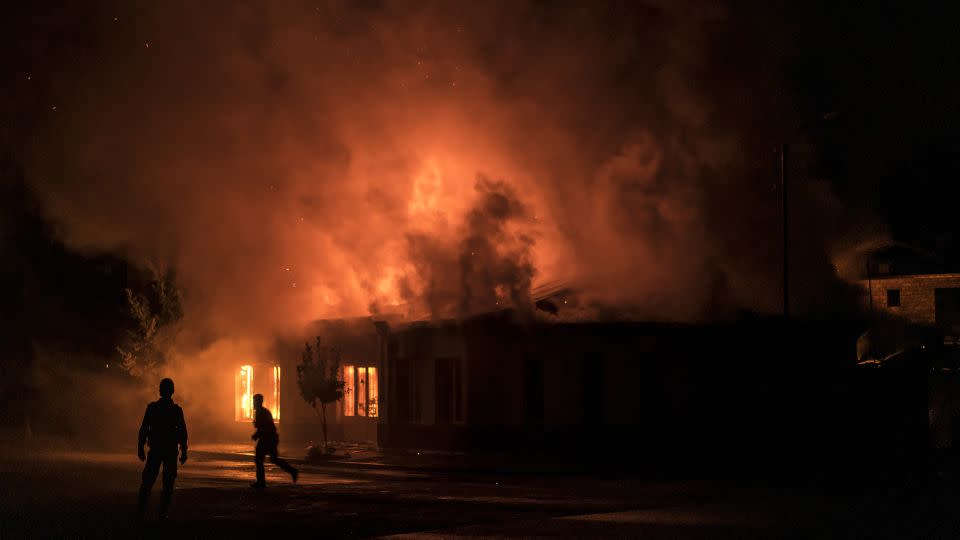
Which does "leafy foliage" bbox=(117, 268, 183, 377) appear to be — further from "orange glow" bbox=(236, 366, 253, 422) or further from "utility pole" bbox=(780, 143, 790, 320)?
"utility pole" bbox=(780, 143, 790, 320)

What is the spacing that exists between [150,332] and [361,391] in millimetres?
7721

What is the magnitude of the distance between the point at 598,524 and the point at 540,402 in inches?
571

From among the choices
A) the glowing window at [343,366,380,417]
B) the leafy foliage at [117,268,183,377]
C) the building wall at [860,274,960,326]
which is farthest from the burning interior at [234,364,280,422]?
the building wall at [860,274,960,326]

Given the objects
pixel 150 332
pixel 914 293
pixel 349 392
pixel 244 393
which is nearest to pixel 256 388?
pixel 244 393

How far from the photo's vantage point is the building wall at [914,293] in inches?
2211

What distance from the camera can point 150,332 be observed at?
36.6 meters

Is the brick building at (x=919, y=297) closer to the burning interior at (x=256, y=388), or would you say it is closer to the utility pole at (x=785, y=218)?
the utility pole at (x=785, y=218)

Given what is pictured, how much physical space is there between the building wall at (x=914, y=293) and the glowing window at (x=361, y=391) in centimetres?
3084

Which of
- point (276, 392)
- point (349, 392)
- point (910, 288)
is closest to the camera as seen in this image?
point (349, 392)

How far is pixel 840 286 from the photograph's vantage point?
39.3 metres

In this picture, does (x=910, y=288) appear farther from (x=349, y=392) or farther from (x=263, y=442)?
(x=263, y=442)

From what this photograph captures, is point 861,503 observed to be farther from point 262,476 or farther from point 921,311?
point 921,311

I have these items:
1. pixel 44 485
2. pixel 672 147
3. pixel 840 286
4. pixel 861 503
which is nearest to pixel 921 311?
pixel 840 286

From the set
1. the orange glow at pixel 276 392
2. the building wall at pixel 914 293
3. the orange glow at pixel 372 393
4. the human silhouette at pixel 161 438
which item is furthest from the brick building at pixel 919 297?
the human silhouette at pixel 161 438
